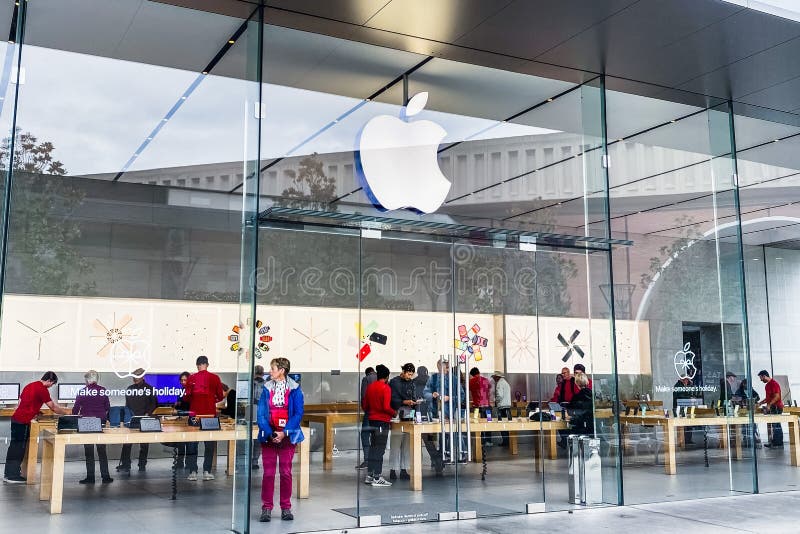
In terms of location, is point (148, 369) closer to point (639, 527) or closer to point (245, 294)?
point (245, 294)

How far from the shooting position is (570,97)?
9.34 m

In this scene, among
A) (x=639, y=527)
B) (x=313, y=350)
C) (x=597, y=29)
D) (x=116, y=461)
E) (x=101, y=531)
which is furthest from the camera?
(x=116, y=461)

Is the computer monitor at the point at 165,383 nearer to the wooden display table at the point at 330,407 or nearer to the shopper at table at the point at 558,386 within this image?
the wooden display table at the point at 330,407

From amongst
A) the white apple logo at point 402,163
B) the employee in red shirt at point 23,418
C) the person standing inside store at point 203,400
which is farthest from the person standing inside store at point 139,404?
the white apple logo at point 402,163

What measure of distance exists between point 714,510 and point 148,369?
21.5ft

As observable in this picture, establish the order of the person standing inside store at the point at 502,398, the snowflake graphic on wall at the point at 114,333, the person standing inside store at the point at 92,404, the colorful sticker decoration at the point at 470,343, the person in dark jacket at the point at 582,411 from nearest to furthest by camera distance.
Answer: the person standing inside store at the point at 502,398 → the colorful sticker decoration at the point at 470,343 → the person in dark jacket at the point at 582,411 → the person standing inside store at the point at 92,404 → the snowflake graphic on wall at the point at 114,333

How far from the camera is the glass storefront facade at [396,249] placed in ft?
25.1

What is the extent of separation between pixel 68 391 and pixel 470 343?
4509 mm

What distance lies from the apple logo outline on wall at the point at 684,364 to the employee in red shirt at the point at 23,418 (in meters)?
7.01

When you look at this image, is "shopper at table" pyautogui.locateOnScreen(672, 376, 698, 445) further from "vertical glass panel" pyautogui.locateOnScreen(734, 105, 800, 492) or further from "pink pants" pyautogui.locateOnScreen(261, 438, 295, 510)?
"pink pants" pyautogui.locateOnScreen(261, 438, 295, 510)

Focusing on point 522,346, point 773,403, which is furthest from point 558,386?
point 773,403

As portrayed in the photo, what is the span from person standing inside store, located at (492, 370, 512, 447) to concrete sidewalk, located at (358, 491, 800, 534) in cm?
88

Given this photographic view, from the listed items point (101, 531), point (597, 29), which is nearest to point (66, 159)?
point (101, 531)

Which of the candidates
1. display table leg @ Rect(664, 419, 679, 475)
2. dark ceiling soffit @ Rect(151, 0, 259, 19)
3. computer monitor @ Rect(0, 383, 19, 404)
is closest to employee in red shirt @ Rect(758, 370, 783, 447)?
display table leg @ Rect(664, 419, 679, 475)
